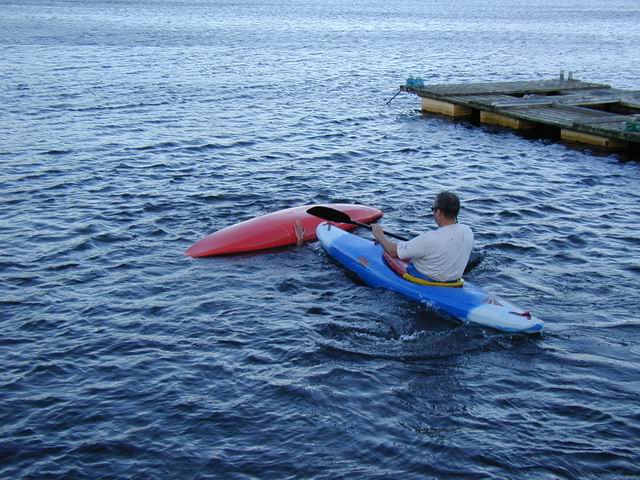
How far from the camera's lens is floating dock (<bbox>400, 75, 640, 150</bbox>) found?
64.1 ft

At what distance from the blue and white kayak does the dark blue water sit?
0.18 metres

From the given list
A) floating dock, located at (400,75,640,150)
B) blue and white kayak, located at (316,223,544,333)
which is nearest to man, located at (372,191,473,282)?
blue and white kayak, located at (316,223,544,333)

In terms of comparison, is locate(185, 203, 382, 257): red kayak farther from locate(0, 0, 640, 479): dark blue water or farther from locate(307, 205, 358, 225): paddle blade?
locate(307, 205, 358, 225): paddle blade

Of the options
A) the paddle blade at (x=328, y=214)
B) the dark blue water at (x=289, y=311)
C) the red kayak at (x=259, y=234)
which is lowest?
the dark blue water at (x=289, y=311)

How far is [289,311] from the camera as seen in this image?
1041 cm

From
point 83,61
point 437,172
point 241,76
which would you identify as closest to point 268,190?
point 437,172

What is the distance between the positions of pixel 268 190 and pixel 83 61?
23.1 m

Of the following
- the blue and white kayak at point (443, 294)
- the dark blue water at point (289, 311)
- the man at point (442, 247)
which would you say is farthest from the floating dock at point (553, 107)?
the man at point (442, 247)

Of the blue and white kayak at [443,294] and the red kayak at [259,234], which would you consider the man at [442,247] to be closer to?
the blue and white kayak at [443,294]

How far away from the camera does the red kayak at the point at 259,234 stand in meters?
12.4

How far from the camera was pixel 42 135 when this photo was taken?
2058 cm

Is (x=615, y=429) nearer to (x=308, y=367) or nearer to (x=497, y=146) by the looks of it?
(x=308, y=367)

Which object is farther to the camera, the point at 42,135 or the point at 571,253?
the point at 42,135

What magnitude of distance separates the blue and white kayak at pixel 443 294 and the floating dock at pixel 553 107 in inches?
393
